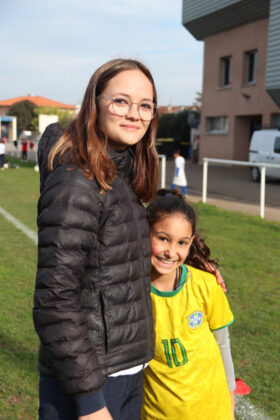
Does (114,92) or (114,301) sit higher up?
(114,92)

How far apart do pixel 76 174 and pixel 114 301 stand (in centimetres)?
44

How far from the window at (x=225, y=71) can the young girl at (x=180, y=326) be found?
91.6ft

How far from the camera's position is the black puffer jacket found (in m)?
1.56

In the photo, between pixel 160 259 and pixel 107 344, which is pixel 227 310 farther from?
pixel 107 344

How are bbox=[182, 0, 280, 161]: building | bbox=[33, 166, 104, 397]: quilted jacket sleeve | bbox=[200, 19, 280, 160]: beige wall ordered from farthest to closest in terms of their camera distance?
1. bbox=[200, 19, 280, 160]: beige wall
2. bbox=[182, 0, 280, 161]: building
3. bbox=[33, 166, 104, 397]: quilted jacket sleeve

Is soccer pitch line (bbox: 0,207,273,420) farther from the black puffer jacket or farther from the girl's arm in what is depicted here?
the black puffer jacket

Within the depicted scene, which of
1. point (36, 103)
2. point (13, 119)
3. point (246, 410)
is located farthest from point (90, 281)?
point (36, 103)

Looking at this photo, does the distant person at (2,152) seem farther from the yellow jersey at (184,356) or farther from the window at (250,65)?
the yellow jersey at (184,356)

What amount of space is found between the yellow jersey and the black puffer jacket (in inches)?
13.2

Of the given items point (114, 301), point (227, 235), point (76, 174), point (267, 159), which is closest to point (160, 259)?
point (114, 301)

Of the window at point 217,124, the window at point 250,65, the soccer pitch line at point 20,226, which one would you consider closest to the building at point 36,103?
the window at point 217,124

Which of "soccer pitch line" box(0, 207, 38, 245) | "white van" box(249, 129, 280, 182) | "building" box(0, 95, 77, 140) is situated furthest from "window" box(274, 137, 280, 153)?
"soccer pitch line" box(0, 207, 38, 245)

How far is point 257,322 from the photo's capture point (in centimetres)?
464

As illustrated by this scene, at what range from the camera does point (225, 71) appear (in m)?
29.2
